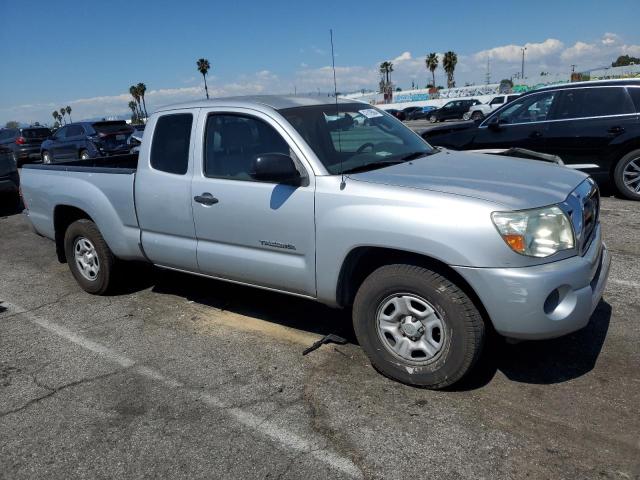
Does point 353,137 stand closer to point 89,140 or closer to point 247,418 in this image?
point 247,418

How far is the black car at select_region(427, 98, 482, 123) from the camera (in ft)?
129

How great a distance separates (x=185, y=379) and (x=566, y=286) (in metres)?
2.45

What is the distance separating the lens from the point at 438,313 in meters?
3.26

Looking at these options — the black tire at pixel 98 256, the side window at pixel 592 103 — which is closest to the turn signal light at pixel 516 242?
the black tire at pixel 98 256

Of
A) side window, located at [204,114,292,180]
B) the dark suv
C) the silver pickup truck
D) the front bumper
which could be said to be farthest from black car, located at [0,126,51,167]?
the front bumper

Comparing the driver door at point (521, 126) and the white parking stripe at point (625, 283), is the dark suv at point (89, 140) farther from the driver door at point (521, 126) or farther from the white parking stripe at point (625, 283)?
the white parking stripe at point (625, 283)

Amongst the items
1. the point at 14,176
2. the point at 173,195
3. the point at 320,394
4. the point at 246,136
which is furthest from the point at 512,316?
the point at 14,176

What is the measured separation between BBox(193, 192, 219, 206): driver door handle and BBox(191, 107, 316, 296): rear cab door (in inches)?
0.4

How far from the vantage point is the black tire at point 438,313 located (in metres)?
3.17

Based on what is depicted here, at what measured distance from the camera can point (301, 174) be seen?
12.3 feet

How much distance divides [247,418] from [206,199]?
1.70 metres

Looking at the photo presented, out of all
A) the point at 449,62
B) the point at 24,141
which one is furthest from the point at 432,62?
the point at 24,141

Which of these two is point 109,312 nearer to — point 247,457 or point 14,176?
point 247,457

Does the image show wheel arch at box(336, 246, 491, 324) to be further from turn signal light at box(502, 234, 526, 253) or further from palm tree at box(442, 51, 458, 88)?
palm tree at box(442, 51, 458, 88)
